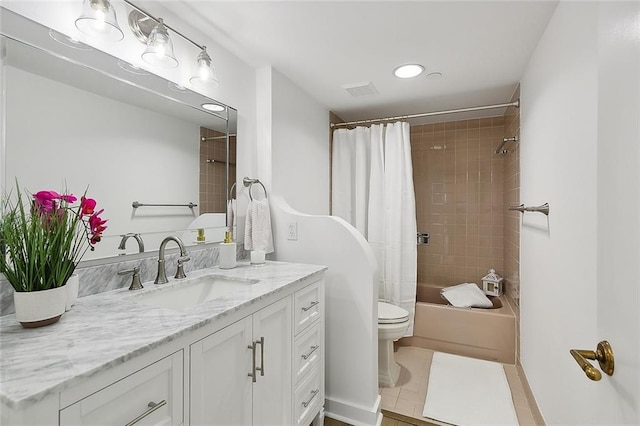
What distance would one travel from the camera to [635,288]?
0.54 m

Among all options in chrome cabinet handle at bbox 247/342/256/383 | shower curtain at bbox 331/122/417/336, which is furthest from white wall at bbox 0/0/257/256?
shower curtain at bbox 331/122/417/336

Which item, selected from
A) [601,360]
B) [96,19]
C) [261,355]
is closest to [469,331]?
[261,355]

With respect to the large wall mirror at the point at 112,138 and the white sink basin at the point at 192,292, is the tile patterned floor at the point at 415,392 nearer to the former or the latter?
the white sink basin at the point at 192,292

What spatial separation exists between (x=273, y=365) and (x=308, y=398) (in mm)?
428

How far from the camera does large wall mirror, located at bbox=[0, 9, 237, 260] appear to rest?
1.04m

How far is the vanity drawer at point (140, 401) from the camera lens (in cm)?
67

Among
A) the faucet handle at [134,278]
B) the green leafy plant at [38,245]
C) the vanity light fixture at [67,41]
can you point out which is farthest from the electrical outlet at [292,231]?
the vanity light fixture at [67,41]

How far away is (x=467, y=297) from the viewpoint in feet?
9.37

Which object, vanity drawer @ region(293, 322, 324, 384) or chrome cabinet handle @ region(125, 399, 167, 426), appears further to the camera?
vanity drawer @ region(293, 322, 324, 384)

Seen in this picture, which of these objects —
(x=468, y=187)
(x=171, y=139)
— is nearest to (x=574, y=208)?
(x=171, y=139)

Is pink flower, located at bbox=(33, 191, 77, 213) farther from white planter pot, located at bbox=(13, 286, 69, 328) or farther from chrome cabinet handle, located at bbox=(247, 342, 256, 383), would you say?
chrome cabinet handle, located at bbox=(247, 342, 256, 383)

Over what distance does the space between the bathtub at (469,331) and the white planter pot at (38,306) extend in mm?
2594

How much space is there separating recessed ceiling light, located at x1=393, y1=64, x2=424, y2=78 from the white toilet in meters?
1.75

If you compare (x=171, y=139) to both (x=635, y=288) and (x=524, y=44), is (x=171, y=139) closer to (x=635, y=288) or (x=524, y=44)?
(x=635, y=288)
